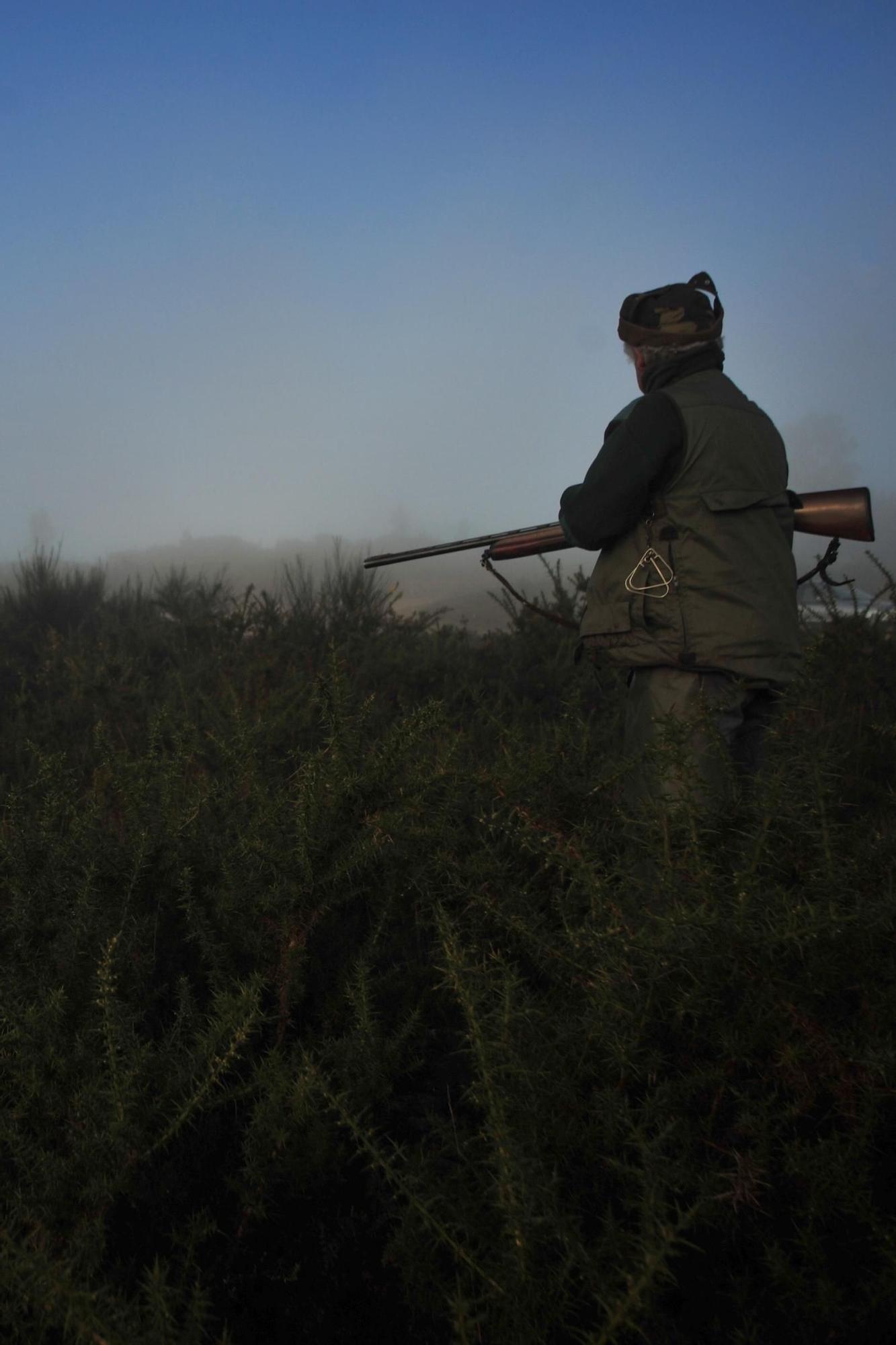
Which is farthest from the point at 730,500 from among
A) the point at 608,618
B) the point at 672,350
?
the point at 672,350

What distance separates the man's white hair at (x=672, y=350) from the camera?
138 inches

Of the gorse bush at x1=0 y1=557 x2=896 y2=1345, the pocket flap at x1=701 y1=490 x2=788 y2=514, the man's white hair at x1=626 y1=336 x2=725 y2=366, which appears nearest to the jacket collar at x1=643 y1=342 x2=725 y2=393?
the man's white hair at x1=626 y1=336 x2=725 y2=366

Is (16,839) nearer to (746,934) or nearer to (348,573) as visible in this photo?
(746,934)

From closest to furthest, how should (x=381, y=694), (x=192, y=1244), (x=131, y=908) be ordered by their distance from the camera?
(x=192, y=1244) < (x=131, y=908) < (x=381, y=694)

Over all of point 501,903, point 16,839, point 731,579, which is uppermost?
point 731,579

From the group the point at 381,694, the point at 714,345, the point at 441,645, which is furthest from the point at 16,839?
the point at 441,645

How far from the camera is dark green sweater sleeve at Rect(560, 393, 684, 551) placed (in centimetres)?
322

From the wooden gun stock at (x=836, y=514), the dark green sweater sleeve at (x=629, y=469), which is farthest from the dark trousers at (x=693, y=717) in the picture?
the wooden gun stock at (x=836, y=514)

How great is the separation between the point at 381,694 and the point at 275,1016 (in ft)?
15.4

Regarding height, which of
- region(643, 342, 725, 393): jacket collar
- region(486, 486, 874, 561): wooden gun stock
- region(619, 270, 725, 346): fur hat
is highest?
region(619, 270, 725, 346): fur hat

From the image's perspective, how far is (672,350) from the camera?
3506 mm

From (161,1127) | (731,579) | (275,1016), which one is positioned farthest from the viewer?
(731,579)

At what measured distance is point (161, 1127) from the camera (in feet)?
6.31

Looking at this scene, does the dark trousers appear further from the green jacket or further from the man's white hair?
the man's white hair
